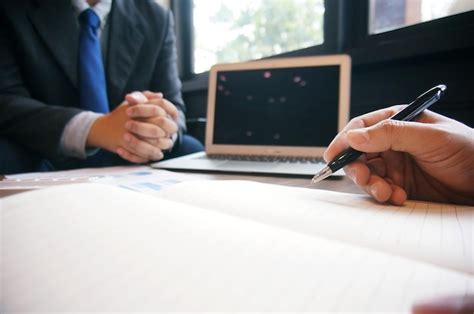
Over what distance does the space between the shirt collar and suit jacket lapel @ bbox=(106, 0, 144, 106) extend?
0.05ft

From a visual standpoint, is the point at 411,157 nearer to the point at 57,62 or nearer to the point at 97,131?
the point at 97,131

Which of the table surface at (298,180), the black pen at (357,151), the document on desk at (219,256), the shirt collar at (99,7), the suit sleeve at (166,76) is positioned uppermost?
the shirt collar at (99,7)

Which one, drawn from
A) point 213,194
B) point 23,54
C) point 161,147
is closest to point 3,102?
point 23,54

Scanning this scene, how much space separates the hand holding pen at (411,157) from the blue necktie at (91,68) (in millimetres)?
616

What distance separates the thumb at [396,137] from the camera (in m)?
0.30

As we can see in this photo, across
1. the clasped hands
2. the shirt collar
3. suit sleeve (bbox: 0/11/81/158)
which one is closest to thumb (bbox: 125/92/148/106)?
the clasped hands

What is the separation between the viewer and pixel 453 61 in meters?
0.67

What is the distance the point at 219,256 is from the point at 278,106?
555 mm

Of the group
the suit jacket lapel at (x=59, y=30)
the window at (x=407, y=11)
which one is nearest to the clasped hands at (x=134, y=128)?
the suit jacket lapel at (x=59, y=30)

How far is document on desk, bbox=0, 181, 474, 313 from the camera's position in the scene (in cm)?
13

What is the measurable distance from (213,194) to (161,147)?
36 cm

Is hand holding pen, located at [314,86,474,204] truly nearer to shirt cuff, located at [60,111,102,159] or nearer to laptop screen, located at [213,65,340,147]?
laptop screen, located at [213,65,340,147]

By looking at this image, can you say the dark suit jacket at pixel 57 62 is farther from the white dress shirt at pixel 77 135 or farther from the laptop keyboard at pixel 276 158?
the laptop keyboard at pixel 276 158

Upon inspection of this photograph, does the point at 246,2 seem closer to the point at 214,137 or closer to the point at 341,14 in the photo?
the point at 341,14
